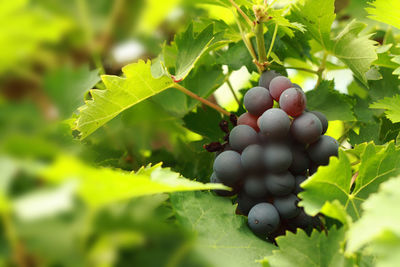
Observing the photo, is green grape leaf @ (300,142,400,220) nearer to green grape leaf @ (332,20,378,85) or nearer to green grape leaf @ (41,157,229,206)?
green grape leaf @ (332,20,378,85)

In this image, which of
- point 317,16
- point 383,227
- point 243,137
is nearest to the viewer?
point 383,227

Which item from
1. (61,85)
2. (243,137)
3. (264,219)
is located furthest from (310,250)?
(61,85)

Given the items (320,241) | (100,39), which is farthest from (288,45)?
(100,39)

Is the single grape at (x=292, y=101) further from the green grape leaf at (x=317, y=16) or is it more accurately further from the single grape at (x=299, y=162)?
the green grape leaf at (x=317, y=16)

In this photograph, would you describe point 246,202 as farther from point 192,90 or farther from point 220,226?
point 192,90

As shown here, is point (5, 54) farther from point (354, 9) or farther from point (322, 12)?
point (354, 9)

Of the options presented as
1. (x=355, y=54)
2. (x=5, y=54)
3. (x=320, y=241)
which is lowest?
(x=320, y=241)
